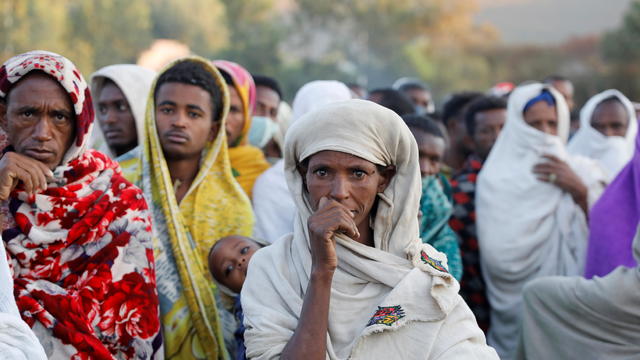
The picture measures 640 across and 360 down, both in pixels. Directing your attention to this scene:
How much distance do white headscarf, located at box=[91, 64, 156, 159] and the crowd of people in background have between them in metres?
0.02

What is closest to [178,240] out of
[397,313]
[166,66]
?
[166,66]

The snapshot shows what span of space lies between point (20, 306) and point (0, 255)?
0.45m

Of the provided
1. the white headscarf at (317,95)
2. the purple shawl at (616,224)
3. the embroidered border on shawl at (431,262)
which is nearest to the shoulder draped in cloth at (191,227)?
the embroidered border on shawl at (431,262)

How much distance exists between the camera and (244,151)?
4.63m

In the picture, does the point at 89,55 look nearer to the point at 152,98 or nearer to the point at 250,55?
the point at 250,55

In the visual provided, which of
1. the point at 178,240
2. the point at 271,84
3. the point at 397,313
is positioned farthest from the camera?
the point at 271,84

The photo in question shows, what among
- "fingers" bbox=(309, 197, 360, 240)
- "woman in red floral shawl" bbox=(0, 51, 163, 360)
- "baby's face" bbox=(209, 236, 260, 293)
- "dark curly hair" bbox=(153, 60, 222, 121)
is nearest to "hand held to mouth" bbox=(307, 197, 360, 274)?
"fingers" bbox=(309, 197, 360, 240)

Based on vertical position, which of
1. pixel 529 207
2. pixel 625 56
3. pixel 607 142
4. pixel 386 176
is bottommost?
pixel 625 56

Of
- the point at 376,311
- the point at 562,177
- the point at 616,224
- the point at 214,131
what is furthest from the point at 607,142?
the point at 376,311

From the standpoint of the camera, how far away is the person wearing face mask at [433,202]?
3961 millimetres

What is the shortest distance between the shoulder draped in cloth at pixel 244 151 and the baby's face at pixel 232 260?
106 centimetres

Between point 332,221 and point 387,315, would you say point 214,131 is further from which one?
point 387,315

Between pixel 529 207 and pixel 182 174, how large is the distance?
8.74 ft

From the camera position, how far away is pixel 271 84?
22.3 feet
